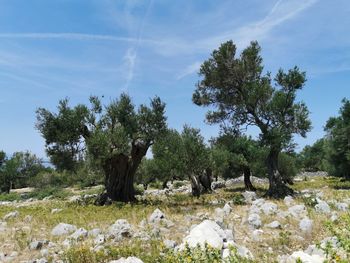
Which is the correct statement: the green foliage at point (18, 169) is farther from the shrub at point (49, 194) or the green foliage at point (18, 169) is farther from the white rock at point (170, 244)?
the white rock at point (170, 244)

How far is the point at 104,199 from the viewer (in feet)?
100

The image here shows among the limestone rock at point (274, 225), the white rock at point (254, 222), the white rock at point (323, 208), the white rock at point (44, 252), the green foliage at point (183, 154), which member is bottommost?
the white rock at point (44, 252)

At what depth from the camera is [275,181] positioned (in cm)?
3191

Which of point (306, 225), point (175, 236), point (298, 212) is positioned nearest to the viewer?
point (175, 236)

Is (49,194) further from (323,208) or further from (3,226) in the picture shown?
(323,208)

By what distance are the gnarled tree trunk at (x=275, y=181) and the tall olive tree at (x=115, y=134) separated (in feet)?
32.3

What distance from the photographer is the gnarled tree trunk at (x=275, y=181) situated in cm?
3148

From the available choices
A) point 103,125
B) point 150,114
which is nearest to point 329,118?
point 150,114

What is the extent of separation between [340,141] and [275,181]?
17.6m

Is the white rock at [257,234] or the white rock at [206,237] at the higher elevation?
the white rock at [206,237]

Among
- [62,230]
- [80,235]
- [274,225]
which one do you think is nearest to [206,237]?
[274,225]

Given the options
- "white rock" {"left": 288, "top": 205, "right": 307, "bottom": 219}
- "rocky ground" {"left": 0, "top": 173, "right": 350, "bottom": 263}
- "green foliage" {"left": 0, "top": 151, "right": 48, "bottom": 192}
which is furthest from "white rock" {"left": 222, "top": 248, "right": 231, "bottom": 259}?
"green foliage" {"left": 0, "top": 151, "right": 48, "bottom": 192}

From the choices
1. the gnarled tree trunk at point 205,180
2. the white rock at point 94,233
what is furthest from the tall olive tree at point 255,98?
the white rock at point 94,233

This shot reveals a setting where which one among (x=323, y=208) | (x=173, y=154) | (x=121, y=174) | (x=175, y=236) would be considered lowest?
(x=175, y=236)
